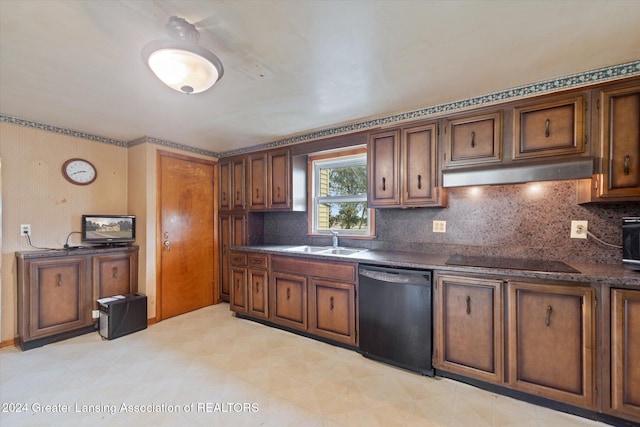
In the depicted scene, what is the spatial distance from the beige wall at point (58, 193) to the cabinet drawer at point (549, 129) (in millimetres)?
3732

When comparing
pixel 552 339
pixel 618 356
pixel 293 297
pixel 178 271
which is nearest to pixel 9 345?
pixel 178 271

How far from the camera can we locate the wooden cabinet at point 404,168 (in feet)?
8.09

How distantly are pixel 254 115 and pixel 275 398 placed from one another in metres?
2.39

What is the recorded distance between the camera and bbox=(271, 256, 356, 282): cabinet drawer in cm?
261

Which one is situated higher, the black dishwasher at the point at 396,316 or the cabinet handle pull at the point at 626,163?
the cabinet handle pull at the point at 626,163

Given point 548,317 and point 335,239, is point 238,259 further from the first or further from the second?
point 548,317

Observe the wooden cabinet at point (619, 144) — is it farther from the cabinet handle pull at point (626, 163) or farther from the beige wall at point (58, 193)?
the beige wall at point (58, 193)

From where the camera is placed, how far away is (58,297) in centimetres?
287

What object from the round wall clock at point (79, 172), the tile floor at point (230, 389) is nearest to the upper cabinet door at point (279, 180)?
the tile floor at point (230, 389)

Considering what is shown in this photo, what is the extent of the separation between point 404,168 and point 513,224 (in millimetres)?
1024

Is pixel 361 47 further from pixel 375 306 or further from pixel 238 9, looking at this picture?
pixel 375 306

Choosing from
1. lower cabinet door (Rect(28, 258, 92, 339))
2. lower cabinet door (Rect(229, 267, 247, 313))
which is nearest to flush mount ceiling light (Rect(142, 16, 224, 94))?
lower cabinet door (Rect(229, 267, 247, 313))

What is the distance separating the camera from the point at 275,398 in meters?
1.94

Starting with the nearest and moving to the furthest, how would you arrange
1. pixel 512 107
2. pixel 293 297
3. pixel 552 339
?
pixel 552 339 → pixel 512 107 → pixel 293 297
